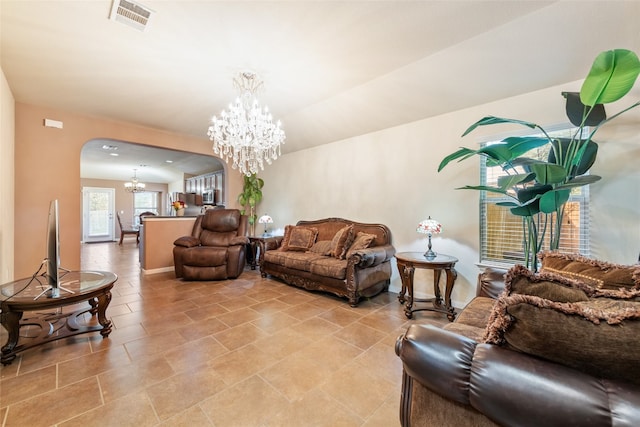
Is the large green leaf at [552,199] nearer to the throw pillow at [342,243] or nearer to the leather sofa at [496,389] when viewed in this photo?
the leather sofa at [496,389]

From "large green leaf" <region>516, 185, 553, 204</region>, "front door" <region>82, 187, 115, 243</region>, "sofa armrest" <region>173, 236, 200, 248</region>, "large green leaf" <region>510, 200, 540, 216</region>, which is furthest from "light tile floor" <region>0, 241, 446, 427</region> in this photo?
"front door" <region>82, 187, 115, 243</region>

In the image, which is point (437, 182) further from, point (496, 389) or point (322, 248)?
point (496, 389)

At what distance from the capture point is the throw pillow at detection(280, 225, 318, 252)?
4.28m

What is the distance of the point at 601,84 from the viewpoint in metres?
1.66

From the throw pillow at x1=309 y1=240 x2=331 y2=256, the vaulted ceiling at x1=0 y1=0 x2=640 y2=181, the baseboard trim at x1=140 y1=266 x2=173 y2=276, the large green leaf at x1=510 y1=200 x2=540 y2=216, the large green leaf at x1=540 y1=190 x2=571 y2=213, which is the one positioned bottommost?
the baseboard trim at x1=140 y1=266 x2=173 y2=276

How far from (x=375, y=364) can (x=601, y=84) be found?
2.47 metres

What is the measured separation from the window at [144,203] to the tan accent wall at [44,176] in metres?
7.75

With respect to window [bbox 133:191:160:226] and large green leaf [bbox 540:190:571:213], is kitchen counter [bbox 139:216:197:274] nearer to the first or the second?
large green leaf [bbox 540:190:571:213]

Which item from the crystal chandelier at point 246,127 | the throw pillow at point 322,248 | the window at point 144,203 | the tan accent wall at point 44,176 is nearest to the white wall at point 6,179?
the tan accent wall at point 44,176

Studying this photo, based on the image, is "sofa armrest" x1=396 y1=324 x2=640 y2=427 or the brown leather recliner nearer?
"sofa armrest" x1=396 y1=324 x2=640 y2=427

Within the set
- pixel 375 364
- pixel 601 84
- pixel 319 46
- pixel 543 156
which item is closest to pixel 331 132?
pixel 319 46

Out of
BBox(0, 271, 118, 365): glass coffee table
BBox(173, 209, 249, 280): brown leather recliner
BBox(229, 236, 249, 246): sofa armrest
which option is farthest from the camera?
BBox(229, 236, 249, 246): sofa armrest

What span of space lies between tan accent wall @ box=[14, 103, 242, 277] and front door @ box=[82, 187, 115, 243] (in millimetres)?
7537

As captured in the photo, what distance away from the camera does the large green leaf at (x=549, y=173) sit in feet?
5.90
